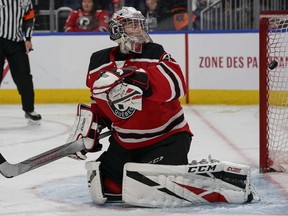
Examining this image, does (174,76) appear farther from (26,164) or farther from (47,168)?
(47,168)

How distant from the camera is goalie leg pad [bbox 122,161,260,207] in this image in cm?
318

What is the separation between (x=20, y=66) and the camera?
633cm

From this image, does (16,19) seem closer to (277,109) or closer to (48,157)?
(277,109)

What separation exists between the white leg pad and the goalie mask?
467 mm

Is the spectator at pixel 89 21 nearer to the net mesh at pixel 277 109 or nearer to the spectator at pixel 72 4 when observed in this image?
the spectator at pixel 72 4

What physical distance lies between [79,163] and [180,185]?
1.31 m

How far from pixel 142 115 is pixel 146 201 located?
0.33 metres

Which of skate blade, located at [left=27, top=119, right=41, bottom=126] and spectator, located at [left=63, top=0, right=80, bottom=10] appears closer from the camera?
skate blade, located at [left=27, top=119, right=41, bottom=126]

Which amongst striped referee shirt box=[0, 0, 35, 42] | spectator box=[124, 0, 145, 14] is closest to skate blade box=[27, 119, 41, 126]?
striped referee shirt box=[0, 0, 35, 42]

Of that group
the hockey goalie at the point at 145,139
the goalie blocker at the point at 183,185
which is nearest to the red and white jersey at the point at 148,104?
the hockey goalie at the point at 145,139

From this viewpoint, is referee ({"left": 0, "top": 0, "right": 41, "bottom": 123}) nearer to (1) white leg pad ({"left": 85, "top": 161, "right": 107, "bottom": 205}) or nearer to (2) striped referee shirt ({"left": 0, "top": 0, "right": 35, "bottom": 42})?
(2) striped referee shirt ({"left": 0, "top": 0, "right": 35, "bottom": 42})

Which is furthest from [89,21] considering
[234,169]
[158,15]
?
[234,169]

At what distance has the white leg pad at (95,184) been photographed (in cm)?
328

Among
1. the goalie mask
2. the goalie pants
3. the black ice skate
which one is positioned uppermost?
the goalie mask
